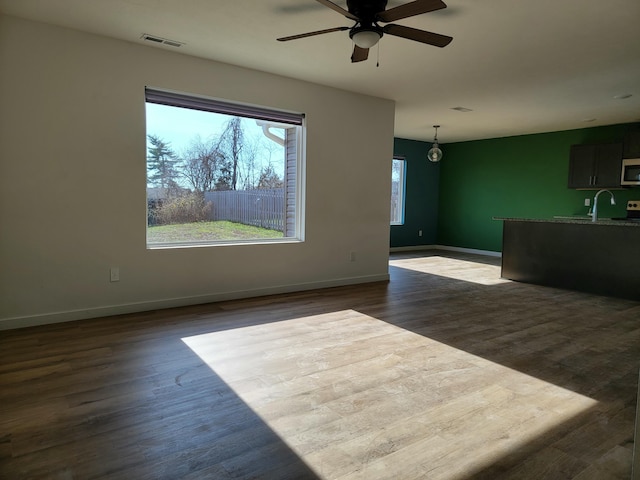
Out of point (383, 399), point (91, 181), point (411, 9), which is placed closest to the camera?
point (383, 399)

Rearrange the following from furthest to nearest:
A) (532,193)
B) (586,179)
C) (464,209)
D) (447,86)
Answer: (464,209), (532,193), (586,179), (447,86)

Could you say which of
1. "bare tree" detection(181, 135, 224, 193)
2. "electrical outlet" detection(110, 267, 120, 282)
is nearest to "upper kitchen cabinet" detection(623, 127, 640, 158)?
"bare tree" detection(181, 135, 224, 193)

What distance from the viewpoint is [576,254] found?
5.43 m

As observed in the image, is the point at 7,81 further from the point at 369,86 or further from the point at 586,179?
the point at 586,179

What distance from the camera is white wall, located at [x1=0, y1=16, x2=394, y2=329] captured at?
133 inches

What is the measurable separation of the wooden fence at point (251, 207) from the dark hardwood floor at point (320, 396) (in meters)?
1.18

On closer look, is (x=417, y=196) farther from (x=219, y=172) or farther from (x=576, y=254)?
(x=219, y=172)

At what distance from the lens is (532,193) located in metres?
8.08

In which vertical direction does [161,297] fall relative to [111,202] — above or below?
below

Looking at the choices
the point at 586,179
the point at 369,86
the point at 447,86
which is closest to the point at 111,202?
the point at 369,86

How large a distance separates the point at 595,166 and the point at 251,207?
5803 mm

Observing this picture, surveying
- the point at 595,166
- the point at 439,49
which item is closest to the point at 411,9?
the point at 439,49

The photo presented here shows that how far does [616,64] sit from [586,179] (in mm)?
3407

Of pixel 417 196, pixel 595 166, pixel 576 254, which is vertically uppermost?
pixel 595 166
